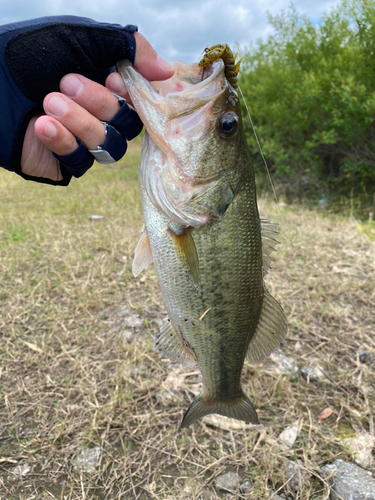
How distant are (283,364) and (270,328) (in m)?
1.15

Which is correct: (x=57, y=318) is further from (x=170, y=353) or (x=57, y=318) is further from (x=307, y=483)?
(x=307, y=483)

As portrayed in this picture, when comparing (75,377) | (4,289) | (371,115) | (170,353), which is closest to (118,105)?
(170,353)

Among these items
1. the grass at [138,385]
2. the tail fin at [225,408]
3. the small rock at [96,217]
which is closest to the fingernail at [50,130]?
the tail fin at [225,408]

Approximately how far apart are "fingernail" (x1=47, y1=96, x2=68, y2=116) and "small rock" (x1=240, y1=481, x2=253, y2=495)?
7.03 feet

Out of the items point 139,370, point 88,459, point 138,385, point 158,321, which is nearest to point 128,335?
point 158,321

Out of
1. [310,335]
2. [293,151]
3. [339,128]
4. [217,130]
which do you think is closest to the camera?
[217,130]

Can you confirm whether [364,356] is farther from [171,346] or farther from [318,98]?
[318,98]

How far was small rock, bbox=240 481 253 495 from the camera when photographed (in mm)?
→ 1951

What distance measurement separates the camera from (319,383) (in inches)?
103

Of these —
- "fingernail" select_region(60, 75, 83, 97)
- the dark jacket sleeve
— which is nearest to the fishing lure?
the dark jacket sleeve

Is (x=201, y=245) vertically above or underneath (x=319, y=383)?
above

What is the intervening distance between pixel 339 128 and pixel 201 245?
9207 mm

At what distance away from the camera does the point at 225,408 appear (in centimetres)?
180

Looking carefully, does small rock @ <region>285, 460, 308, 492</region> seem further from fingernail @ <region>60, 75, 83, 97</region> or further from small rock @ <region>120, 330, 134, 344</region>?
fingernail @ <region>60, 75, 83, 97</region>
